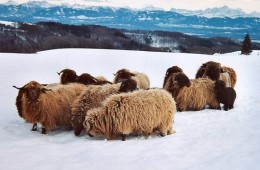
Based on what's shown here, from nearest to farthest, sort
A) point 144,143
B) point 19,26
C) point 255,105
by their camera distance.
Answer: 1. point 144,143
2. point 255,105
3. point 19,26

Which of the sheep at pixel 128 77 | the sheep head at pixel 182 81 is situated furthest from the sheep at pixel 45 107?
the sheep head at pixel 182 81

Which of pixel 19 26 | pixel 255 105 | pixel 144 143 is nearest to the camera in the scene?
pixel 144 143

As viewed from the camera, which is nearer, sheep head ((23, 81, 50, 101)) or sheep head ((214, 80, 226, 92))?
sheep head ((23, 81, 50, 101))

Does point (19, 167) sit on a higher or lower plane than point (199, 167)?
lower

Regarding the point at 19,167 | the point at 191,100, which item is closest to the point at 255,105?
the point at 191,100

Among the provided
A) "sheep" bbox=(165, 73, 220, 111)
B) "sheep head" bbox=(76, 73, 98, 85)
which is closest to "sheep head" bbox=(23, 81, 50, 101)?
"sheep head" bbox=(76, 73, 98, 85)

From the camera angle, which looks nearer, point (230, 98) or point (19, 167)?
point (19, 167)

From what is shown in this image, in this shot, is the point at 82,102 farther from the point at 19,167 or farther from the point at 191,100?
the point at 191,100

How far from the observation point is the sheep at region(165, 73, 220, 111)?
28.7ft

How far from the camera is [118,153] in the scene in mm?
5438

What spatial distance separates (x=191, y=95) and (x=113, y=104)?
2912 mm

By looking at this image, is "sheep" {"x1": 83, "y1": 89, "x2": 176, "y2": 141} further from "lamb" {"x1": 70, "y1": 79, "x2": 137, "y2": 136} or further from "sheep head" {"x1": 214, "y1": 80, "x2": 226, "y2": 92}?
"sheep head" {"x1": 214, "y1": 80, "x2": 226, "y2": 92}

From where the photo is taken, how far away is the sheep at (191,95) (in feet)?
28.7

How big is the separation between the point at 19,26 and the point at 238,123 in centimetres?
12388
